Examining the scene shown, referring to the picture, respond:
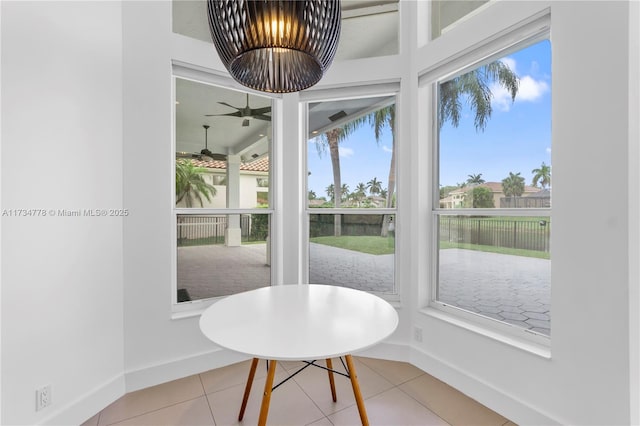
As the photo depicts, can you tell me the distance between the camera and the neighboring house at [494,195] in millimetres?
1857

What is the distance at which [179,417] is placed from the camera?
182 cm

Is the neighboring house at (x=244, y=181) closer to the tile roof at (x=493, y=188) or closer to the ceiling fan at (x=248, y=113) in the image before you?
the ceiling fan at (x=248, y=113)

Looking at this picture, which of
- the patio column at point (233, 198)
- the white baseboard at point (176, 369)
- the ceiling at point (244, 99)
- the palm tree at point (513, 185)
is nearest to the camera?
the palm tree at point (513, 185)

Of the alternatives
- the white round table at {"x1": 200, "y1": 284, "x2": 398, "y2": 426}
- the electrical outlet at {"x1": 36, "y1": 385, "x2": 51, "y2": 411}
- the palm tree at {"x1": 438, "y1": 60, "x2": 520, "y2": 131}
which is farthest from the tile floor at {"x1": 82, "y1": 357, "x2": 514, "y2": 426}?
the palm tree at {"x1": 438, "y1": 60, "x2": 520, "y2": 131}

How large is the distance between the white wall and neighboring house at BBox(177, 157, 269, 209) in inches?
26.1

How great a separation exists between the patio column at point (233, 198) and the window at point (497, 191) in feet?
5.57

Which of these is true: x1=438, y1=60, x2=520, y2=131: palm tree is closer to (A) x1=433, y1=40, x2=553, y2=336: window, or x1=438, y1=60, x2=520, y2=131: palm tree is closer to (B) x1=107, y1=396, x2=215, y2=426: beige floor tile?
(A) x1=433, y1=40, x2=553, y2=336: window

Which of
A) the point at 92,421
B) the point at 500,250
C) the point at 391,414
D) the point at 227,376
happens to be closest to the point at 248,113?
the point at 227,376

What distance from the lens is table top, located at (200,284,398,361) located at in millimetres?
1164

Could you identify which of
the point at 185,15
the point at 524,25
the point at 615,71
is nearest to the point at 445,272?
the point at 615,71

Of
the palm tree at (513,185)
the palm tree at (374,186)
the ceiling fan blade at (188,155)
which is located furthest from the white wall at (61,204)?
the palm tree at (513,185)

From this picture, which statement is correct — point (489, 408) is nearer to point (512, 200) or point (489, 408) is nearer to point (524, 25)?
point (512, 200)

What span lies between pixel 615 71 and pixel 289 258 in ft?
7.90

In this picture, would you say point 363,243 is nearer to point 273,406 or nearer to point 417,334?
point 417,334
